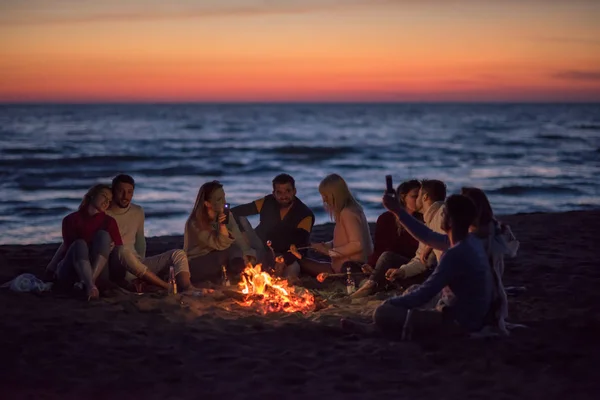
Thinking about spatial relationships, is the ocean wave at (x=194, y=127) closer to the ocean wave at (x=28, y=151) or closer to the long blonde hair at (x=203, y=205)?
the ocean wave at (x=28, y=151)

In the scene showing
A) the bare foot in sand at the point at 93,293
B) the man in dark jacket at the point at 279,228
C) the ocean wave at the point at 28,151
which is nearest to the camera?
the bare foot in sand at the point at 93,293

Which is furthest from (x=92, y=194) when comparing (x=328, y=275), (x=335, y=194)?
(x=328, y=275)

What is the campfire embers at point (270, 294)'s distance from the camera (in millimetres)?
7367

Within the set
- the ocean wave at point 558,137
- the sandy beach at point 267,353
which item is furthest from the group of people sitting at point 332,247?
the ocean wave at point 558,137

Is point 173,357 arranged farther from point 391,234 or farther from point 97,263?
Answer: point 391,234

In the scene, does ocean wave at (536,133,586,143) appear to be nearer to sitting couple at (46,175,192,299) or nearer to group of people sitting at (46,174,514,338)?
group of people sitting at (46,174,514,338)

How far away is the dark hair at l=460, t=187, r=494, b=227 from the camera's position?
5918 millimetres

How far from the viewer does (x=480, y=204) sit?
19.5 ft

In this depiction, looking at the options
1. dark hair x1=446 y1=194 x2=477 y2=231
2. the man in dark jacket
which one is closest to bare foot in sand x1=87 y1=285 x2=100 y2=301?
the man in dark jacket

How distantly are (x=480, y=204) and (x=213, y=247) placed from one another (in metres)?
3.35

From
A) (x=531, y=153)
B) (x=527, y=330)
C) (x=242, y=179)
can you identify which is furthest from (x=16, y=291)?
(x=531, y=153)

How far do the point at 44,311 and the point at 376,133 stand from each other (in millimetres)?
51931

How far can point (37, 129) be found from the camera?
182 feet

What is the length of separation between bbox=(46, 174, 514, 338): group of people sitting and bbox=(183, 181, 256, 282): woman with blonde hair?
0.4 inches
